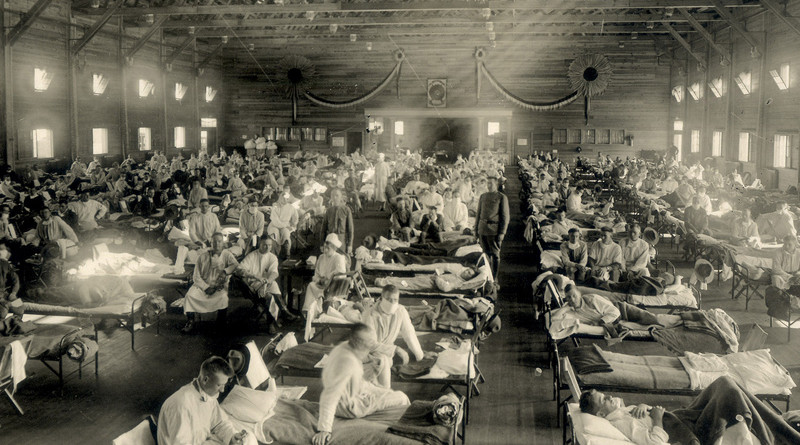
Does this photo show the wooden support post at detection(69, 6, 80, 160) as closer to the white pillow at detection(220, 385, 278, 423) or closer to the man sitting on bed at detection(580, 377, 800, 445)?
the white pillow at detection(220, 385, 278, 423)

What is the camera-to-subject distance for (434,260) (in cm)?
1056

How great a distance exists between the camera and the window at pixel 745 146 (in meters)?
21.5

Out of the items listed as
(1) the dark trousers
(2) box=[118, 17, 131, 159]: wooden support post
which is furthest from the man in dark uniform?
(2) box=[118, 17, 131, 159]: wooden support post

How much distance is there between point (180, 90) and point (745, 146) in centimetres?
2203

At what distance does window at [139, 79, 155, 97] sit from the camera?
26422 mm

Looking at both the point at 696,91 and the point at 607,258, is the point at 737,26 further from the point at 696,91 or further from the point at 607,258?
the point at 607,258

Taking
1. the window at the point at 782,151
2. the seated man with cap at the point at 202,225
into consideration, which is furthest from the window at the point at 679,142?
the seated man with cap at the point at 202,225

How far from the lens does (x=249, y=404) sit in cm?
527

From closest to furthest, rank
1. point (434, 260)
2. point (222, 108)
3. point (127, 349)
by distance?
point (127, 349), point (434, 260), point (222, 108)

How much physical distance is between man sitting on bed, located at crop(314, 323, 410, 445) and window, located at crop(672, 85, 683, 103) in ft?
91.0

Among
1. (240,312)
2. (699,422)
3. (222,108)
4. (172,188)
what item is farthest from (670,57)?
(699,422)

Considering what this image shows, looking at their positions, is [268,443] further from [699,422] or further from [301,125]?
[301,125]

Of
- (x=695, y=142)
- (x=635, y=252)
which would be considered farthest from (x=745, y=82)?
(x=635, y=252)

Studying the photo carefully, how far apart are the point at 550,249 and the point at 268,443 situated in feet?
25.2
